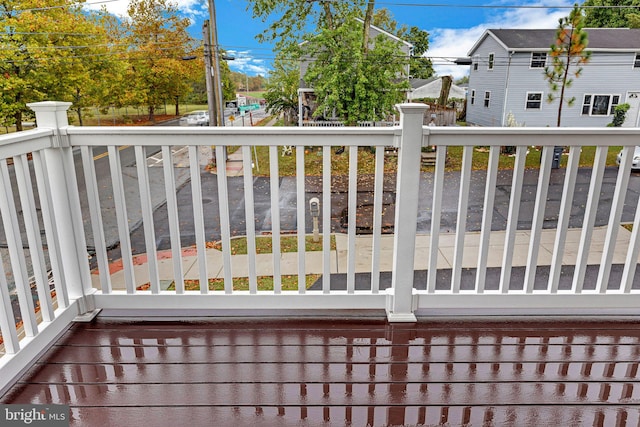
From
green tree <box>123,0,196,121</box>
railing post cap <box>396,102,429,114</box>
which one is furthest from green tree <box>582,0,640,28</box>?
railing post cap <box>396,102,429,114</box>

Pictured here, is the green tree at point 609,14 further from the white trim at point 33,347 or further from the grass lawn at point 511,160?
the white trim at point 33,347

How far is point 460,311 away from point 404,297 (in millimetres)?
273

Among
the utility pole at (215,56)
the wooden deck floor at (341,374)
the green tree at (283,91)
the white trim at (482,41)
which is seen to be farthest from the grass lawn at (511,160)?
the wooden deck floor at (341,374)

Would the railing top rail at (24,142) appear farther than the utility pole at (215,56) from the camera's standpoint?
No

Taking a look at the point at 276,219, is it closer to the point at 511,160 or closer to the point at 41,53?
the point at 41,53

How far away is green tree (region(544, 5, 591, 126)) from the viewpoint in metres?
11.6

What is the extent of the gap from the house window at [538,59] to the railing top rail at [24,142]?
48.5 ft

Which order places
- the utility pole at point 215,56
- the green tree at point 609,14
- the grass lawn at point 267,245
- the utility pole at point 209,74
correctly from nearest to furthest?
the grass lawn at point 267,245 → the utility pole at point 215,56 → the utility pole at point 209,74 → the green tree at point 609,14

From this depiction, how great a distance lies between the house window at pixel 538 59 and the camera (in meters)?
13.2

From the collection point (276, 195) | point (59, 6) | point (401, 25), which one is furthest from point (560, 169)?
point (59, 6)

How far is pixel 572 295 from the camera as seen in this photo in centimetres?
174

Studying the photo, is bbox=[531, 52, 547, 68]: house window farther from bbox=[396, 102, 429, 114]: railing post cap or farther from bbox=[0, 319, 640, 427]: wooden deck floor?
bbox=[396, 102, 429, 114]: railing post cap

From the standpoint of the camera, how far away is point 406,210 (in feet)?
5.35

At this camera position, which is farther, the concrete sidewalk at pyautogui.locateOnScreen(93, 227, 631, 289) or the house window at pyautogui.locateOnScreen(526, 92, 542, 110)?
the house window at pyautogui.locateOnScreen(526, 92, 542, 110)
